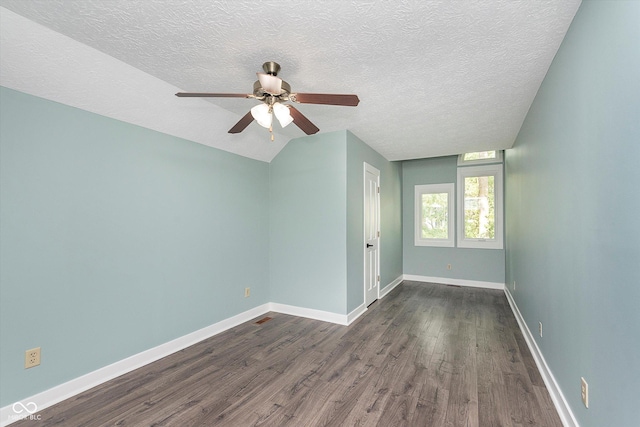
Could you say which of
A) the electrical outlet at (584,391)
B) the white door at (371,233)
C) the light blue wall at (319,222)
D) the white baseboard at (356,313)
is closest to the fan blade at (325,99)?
the light blue wall at (319,222)

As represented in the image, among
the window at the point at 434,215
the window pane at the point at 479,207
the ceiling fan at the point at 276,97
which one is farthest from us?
the window at the point at 434,215

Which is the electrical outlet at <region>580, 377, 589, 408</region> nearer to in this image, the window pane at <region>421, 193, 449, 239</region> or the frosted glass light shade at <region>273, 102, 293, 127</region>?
the frosted glass light shade at <region>273, 102, 293, 127</region>

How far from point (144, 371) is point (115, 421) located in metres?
0.64

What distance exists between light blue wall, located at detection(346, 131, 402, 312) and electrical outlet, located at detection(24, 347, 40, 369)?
114 inches

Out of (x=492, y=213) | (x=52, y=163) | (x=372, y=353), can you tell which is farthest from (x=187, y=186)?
(x=492, y=213)

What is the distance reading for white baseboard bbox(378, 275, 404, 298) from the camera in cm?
480

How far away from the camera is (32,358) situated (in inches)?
77.0

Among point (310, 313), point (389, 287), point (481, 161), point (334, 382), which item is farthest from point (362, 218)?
→ point (481, 161)

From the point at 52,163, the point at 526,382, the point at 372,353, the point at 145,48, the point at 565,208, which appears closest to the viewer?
the point at 565,208

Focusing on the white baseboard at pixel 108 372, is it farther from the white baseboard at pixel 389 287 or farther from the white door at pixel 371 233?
the white baseboard at pixel 389 287

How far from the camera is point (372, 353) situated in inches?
110

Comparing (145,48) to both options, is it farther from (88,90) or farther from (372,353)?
(372,353)

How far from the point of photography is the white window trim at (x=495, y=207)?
5258mm

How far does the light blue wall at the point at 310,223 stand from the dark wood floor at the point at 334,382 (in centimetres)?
52
